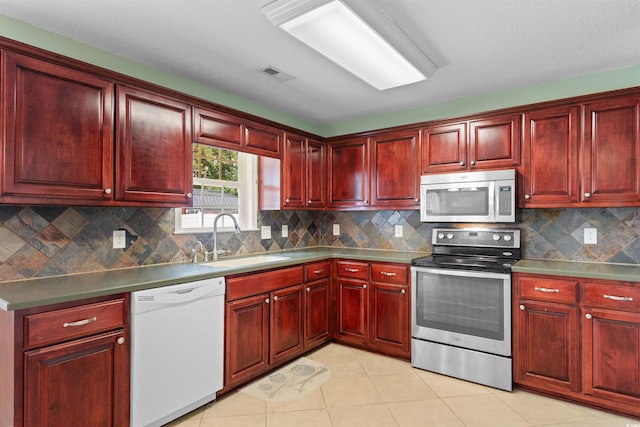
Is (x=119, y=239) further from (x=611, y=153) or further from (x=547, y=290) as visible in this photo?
(x=611, y=153)

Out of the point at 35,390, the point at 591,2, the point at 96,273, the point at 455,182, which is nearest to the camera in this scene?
the point at 35,390

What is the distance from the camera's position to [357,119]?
4051 millimetres

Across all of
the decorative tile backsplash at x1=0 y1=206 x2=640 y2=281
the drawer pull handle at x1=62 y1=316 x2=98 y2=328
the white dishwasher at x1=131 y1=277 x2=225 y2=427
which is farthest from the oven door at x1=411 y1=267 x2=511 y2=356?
the drawer pull handle at x1=62 y1=316 x2=98 y2=328

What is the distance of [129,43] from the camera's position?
2234 mm

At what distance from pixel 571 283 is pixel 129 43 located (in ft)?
11.1

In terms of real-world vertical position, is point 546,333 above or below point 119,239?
below

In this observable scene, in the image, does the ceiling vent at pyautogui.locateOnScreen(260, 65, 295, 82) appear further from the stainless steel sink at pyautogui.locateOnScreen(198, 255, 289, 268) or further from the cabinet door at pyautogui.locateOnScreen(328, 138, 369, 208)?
the stainless steel sink at pyautogui.locateOnScreen(198, 255, 289, 268)

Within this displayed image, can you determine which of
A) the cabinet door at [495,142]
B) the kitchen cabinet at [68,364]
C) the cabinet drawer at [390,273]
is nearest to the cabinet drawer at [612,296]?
the cabinet door at [495,142]

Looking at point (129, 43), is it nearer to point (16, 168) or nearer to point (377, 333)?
point (16, 168)

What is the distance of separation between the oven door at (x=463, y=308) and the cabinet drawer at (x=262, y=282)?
105cm

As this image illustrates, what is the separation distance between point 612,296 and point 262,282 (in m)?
2.46

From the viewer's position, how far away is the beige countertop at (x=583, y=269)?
92.3 inches

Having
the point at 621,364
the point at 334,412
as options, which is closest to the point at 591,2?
the point at 621,364

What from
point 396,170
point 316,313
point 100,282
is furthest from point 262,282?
point 396,170
